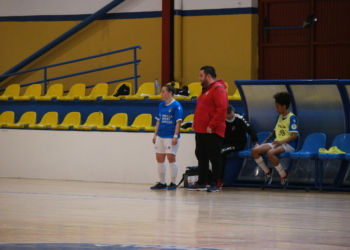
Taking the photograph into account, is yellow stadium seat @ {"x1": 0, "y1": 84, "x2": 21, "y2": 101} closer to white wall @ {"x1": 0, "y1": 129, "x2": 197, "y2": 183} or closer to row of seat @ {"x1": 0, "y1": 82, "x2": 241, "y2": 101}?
row of seat @ {"x1": 0, "y1": 82, "x2": 241, "y2": 101}

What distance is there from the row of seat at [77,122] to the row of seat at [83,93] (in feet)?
1.23

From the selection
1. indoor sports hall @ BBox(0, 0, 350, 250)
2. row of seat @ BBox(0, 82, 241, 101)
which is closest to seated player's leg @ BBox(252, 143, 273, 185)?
indoor sports hall @ BBox(0, 0, 350, 250)

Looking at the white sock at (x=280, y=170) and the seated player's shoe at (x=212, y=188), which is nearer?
the seated player's shoe at (x=212, y=188)

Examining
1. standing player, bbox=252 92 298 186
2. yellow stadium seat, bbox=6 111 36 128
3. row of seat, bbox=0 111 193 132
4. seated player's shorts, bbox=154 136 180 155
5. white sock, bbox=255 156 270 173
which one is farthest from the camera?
yellow stadium seat, bbox=6 111 36 128

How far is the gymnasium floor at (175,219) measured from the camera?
167 inches

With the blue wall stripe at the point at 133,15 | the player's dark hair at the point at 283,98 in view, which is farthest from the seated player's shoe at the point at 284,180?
the blue wall stripe at the point at 133,15

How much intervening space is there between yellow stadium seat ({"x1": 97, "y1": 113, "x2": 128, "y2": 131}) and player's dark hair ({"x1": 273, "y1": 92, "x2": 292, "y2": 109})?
347cm

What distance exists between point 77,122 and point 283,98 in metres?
4.79

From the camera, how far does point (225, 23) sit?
14156 millimetres

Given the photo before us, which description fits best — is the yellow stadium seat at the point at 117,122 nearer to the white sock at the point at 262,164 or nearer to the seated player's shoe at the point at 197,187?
the seated player's shoe at the point at 197,187

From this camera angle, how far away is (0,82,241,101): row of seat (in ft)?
40.6

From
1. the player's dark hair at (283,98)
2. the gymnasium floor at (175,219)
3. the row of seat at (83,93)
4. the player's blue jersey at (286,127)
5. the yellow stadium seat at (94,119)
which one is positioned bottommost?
the gymnasium floor at (175,219)

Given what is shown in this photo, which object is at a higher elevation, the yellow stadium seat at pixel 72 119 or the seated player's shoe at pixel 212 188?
the yellow stadium seat at pixel 72 119

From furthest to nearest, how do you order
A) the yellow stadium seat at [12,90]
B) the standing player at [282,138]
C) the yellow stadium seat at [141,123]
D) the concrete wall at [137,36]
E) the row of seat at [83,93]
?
the yellow stadium seat at [12,90]
the concrete wall at [137,36]
the row of seat at [83,93]
the yellow stadium seat at [141,123]
the standing player at [282,138]
